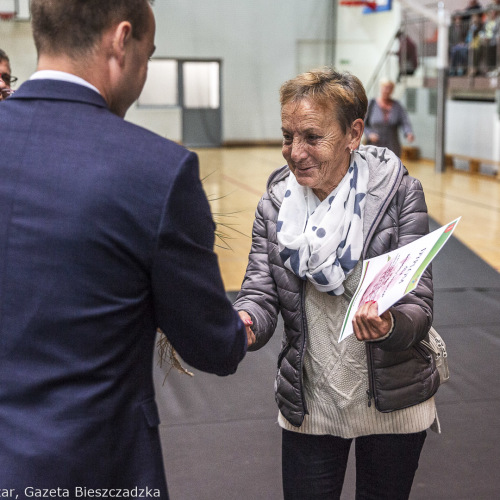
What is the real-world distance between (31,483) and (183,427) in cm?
232

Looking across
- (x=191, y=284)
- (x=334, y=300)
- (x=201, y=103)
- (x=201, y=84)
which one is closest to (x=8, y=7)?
(x=201, y=103)

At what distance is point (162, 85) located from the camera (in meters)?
18.2

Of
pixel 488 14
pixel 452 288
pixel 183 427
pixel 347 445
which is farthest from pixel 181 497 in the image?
pixel 488 14

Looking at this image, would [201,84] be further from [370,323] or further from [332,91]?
[370,323]

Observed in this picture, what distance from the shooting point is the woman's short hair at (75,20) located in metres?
1.06

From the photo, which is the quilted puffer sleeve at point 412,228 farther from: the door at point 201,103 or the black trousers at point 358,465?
the door at point 201,103

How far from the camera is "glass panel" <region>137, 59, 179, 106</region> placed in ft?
59.1

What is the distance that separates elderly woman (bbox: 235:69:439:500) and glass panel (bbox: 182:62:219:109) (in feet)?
55.9

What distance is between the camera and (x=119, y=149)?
1.06 m

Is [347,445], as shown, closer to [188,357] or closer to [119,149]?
[188,357]

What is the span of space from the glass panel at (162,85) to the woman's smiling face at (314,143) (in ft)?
54.3

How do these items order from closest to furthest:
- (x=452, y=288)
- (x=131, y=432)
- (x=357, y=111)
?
(x=131, y=432) → (x=357, y=111) → (x=452, y=288)

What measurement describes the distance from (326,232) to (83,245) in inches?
33.0

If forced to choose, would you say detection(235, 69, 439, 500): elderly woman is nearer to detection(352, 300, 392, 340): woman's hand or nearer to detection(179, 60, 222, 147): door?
detection(352, 300, 392, 340): woman's hand
